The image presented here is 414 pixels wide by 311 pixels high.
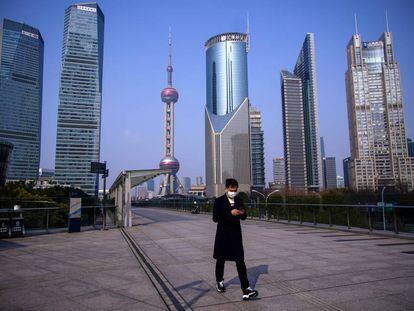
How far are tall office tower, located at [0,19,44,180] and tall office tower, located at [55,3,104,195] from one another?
11455 mm

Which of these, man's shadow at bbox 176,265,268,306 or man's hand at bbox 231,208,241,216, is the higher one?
man's hand at bbox 231,208,241,216

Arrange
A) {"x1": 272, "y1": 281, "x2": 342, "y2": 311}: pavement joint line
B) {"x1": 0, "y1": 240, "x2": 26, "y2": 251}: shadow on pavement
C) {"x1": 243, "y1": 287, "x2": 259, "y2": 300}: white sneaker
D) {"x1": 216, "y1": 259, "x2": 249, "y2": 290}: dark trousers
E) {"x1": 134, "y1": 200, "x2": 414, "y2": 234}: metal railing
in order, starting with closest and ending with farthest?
{"x1": 272, "y1": 281, "x2": 342, "y2": 311}: pavement joint line < {"x1": 243, "y1": 287, "x2": 259, "y2": 300}: white sneaker < {"x1": 216, "y1": 259, "x2": 249, "y2": 290}: dark trousers < {"x1": 0, "y1": 240, "x2": 26, "y2": 251}: shadow on pavement < {"x1": 134, "y1": 200, "x2": 414, "y2": 234}: metal railing

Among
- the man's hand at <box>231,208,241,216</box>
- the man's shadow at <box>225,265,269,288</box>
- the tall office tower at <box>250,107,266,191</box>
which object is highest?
the tall office tower at <box>250,107,266,191</box>

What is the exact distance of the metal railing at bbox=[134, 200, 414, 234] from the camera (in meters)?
11.3

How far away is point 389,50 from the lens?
17588cm

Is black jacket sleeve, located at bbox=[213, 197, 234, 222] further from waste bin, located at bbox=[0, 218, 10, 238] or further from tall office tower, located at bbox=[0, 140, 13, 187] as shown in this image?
tall office tower, located at bbox=[0, 140, 13, 187]

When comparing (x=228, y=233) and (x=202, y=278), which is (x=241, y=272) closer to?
(x=228, y=233)

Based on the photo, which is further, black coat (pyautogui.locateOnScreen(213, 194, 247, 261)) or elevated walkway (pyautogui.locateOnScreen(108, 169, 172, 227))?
elevated walkway (pyautogui.locateOnScreen(108, 169, 172, 227))

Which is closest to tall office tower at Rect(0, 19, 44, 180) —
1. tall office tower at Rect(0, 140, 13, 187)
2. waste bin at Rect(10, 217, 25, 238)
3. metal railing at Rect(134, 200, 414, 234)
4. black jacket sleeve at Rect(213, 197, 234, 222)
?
tall office tower at Rect(0, 140, 13, 187)

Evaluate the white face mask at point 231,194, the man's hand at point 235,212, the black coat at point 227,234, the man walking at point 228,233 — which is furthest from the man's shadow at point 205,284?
the white face mask at point 231,194

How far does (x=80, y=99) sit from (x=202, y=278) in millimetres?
183957

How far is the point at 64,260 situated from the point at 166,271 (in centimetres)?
288

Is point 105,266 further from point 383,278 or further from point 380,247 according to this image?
point 380,247

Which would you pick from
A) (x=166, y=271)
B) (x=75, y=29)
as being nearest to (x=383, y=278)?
(x=166, y=271)
